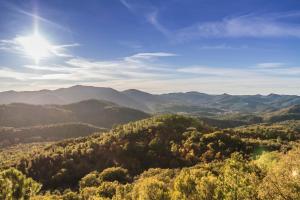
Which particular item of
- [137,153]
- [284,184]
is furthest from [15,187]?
[137,153]

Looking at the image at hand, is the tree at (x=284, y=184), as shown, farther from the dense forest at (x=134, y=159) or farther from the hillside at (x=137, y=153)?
the hillside at (x=137, y=153)

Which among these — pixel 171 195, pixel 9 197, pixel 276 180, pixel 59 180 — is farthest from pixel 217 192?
pixel 59 180

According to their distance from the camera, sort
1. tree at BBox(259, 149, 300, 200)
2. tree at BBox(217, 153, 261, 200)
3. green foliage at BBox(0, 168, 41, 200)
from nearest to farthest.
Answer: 1. tree at BBox(259, 149, 300, 200)
2. tree at BBox(217, 153, 261, 200)
3. green foliage at BBox(0, 168, 41, 200)

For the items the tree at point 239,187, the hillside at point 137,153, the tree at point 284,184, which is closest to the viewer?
the tree at point 284,184

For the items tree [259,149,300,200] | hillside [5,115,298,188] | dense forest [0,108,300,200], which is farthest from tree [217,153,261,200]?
hillside [5,115,298,188]

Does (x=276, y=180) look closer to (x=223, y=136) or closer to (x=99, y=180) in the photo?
(x=99, y=180)

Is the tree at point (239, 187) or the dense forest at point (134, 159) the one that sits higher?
the tree at point (239, 187)

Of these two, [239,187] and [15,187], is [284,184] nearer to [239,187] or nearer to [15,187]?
[239,187]

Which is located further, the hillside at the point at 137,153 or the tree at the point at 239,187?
→ the hillside at the point at 137,153

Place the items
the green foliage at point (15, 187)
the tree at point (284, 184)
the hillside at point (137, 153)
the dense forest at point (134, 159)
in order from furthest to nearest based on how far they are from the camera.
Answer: the hillside at point (137, 153) → the dense forest at point (134, 159) → the green foliage at point (15, 187) → the tree at point (284, 184)

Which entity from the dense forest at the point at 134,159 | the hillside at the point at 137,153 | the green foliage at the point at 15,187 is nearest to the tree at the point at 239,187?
the dense forest at the point at 134,159

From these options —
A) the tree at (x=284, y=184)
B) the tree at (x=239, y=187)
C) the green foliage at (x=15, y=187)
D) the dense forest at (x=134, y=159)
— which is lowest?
the dense forest at (x=134, y=159)

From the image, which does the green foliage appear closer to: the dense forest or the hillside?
the dense forest

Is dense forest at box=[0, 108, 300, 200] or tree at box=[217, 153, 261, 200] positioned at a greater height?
tree at box=[217, 153, 261, 200]
